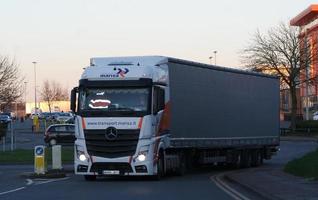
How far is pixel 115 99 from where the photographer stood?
22.2 m

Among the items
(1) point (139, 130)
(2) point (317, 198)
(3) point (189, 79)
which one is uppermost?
(3) point (189, 79)

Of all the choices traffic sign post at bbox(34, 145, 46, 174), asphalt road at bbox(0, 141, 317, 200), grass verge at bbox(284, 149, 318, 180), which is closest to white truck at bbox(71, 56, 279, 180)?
Answer: asphalt road at bbox(0, 141, 317, 200)

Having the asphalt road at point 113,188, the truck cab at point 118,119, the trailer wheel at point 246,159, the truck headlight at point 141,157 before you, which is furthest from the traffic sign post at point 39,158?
the trailer wheel at point 246,159

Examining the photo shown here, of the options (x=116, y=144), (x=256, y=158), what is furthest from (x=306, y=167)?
(x=256, y=158)

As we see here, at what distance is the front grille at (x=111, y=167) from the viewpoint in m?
22.0

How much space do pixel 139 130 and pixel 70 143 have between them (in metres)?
28.9

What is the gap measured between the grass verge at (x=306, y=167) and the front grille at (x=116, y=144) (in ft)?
17.8

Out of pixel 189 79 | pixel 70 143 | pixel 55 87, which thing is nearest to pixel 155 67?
pixel 189 79

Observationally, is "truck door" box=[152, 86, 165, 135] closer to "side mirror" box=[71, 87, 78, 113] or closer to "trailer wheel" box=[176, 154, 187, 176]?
"side mirror" box=[71, 87, 78, 113]

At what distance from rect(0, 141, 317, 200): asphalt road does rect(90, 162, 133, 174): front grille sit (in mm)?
413

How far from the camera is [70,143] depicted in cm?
5016

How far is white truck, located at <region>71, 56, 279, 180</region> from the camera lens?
2197cm

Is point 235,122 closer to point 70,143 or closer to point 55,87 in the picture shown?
point 70,143

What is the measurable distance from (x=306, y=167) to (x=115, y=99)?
6496 mm
